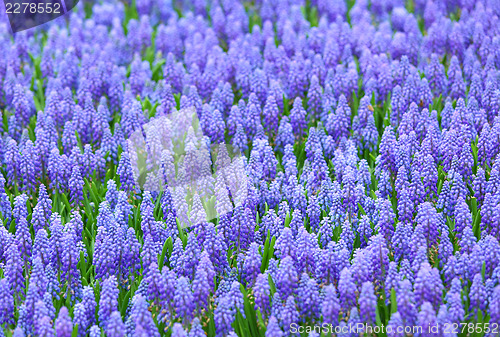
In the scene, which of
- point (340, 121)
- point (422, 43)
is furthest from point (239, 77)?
point (422, 43)

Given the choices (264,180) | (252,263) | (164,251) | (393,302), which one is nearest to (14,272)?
(164,251)

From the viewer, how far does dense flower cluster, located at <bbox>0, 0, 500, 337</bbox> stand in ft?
20.1

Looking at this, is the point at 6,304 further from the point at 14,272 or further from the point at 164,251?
the point at 164,251

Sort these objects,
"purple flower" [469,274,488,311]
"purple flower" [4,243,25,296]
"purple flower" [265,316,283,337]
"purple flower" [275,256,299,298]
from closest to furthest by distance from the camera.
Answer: "purple flower" [265,316,283,337], "purple flower" [469,274,488,311], "purple flower" [275,256,299,298], "purple flower" [4,243,25,296]

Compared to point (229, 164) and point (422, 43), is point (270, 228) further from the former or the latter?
point (422, 43)

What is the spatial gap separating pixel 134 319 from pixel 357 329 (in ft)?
6.14

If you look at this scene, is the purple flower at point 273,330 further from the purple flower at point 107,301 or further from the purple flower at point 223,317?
the purple flower at point 107,301

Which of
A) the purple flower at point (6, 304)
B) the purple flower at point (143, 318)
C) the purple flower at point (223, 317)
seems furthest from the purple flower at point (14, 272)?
the purple flower at point (223, 317)

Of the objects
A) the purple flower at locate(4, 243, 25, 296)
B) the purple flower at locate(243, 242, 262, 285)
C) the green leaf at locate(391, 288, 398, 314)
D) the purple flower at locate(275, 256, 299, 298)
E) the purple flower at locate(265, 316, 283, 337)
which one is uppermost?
the purple flower at locate(4, 243, 25, 296)

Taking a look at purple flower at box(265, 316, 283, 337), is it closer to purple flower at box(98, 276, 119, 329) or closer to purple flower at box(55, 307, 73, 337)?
purple flower at box(98, 276, 119, 329)

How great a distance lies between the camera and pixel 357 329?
5828 millimetres

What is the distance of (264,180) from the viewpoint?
7.93 metres

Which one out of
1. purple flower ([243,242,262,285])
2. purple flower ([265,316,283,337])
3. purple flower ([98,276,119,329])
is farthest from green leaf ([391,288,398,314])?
purple flower ([98,276,119,329])

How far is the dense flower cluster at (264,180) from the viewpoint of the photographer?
613cm
